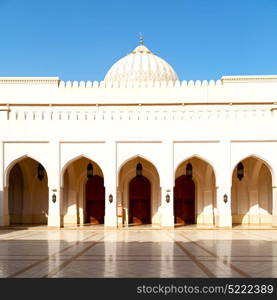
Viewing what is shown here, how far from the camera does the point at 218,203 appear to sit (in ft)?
61.4

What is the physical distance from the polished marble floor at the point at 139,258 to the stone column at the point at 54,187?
5625 millimetres

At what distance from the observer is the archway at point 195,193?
20812 millimetres

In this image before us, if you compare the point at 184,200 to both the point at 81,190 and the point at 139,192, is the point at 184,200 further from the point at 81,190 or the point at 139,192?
the point at 81,190

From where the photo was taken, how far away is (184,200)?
21797 millimetres

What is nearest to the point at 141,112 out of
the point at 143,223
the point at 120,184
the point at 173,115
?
the point at 173,115

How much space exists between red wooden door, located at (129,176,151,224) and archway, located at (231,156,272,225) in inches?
155

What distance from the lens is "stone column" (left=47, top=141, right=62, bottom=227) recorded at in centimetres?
1870

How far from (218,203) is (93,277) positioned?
40.3ft

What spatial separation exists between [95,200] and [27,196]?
124 inches

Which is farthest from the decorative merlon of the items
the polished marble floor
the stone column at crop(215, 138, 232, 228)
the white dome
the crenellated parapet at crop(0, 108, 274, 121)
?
the polished marble floor

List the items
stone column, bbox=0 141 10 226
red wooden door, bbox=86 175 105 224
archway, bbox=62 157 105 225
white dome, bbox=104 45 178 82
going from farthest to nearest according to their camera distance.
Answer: white dome, bbox=104 45 178 82, red wooden door, bbox=86 175 105 224, archway, bbox=62 157 105 225, stone column, bbox=0 141 10 226

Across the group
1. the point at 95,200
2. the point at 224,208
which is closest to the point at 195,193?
the point at 224,208

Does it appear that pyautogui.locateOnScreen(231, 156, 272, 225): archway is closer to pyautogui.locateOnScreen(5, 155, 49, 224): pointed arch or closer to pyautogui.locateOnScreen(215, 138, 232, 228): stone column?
pyautogui.locateOnScreen(215, 138, 232, 228): stone column
